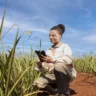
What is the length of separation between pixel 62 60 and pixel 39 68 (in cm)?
48

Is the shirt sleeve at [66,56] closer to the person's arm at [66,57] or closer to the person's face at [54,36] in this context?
the person's arm at [66,57]

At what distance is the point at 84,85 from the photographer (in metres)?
5.72

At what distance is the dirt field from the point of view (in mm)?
5191

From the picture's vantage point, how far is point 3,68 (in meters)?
3.61

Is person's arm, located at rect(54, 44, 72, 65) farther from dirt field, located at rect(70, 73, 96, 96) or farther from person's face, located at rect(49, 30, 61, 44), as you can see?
dirt field, located at rect(70, 73, 96, 96)

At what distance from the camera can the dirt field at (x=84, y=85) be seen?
5191mm

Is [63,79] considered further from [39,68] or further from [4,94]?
[4,94]

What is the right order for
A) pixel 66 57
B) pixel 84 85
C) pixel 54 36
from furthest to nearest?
pixel 84 85, pixel 54 36, pixel 66 57

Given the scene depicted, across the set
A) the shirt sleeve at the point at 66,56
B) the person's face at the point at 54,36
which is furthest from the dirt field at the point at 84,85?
the person's face at the point at 54,36

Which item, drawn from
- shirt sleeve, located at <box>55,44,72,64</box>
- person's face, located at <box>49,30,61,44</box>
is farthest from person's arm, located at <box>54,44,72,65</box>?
person's face, located at <box>49,30,61,44</box>

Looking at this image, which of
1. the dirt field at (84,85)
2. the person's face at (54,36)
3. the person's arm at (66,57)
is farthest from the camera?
the dirt field at (84,85)

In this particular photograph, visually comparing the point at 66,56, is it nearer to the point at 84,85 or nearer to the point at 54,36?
the point at 54,36

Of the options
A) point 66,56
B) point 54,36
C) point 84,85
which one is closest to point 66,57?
point 66,56

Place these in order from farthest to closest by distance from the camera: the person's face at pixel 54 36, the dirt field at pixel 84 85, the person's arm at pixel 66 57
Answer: the dirt field at pixel 84 85 < the person's face at pixel 54 36 < the person's arm at pixel 66 57
